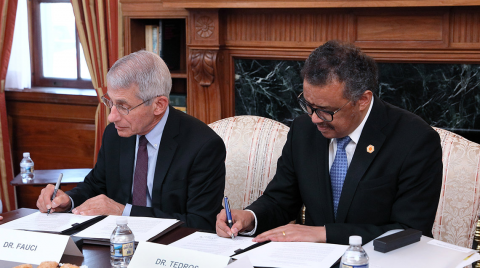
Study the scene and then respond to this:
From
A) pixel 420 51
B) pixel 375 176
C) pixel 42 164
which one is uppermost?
pixel 420 51

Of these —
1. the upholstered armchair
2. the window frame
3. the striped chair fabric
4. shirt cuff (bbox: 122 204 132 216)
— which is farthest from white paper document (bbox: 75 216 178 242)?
the window frame

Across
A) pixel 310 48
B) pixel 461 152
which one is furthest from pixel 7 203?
pixel 461 152

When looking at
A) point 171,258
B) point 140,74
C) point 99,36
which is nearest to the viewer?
point 171,258

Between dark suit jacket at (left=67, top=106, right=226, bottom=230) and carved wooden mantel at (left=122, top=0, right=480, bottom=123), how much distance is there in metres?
1.37

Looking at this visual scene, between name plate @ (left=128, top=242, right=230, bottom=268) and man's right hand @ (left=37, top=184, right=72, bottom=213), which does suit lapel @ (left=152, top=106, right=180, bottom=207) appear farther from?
name plate @ (left=128, top=242, right=230, bottom=268)

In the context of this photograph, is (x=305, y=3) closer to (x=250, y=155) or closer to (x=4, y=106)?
(x=250, y=155)

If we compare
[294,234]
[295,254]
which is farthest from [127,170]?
[295,254]

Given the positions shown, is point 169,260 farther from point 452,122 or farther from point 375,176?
point 452,122

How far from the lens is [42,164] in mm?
4848

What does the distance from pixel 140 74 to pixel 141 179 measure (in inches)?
17.7

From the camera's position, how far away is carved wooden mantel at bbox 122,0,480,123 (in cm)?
315

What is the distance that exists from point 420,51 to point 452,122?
0.49 m

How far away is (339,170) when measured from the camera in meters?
2.11

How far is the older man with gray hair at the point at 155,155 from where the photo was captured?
2189 mm
